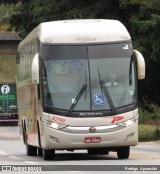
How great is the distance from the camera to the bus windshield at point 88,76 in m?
21.7

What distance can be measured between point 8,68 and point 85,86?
2943 inches

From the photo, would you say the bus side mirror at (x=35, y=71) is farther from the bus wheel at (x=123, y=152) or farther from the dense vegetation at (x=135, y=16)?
the dense vegetation at (x=135, y=16)

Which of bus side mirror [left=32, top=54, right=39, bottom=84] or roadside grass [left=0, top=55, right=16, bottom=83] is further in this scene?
roadside grass [left=0, top=55, right=16, bottom=83]

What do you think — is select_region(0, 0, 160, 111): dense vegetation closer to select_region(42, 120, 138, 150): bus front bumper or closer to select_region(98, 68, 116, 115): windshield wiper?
select_region(98, 68, 116, 115): windshield wiper

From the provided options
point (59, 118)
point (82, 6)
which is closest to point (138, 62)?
point (59, 118)

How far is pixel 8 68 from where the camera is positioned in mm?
96000

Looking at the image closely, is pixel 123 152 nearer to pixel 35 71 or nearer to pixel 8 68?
pixel 35 71

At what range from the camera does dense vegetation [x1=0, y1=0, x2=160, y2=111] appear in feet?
116

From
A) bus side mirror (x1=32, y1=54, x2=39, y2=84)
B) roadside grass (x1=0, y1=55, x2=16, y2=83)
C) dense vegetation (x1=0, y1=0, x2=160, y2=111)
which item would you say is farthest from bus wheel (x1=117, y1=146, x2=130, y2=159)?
roadside grass (x1=0, y1=55, x2=16, y2=83)

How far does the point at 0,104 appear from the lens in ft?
209

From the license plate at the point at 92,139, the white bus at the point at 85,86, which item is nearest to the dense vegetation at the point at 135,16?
the white bus at the point at 85,86

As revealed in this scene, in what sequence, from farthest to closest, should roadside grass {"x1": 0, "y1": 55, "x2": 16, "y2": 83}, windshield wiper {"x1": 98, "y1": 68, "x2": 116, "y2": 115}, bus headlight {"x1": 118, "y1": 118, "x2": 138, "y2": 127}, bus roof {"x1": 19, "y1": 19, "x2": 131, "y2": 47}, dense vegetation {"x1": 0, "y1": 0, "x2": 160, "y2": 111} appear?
roadside grass {"x1": 0, "y1": 55, "x2": 16, "y2": 83} < dense vegetation {"x1": 0, "y1": 0, "x2": 160, "y2": 111} < bus roof {"x1": 19, "y1": 19, "x2": 131, "y2": 47} < windshield wiper {"x1": 98, "y1": 68, "x2": 116, "y2": 115} < bus headlight {"x1": 118, "y1": 118, "x2": 138, "y2": 127}

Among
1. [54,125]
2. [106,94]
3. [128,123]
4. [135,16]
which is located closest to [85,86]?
[106,94]

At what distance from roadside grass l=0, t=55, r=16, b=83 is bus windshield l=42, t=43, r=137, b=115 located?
69514 mm
